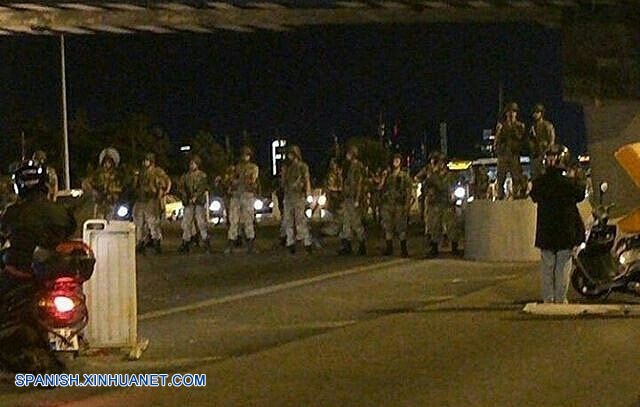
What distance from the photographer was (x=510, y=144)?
22.7 metres

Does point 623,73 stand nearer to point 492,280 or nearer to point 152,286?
point 492,280

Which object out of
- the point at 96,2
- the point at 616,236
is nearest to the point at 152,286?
the point at 96,2

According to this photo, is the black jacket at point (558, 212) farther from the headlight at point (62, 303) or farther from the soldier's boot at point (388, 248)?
the soldier's boot at point (388, 248)

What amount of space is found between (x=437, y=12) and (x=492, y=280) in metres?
7.49

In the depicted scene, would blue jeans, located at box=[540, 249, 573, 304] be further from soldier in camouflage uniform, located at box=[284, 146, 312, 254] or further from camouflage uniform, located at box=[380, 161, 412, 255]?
soldier in camouflage uniform, located at box=[284, 146, 312, 254]

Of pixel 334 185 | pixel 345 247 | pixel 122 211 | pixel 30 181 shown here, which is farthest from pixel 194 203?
pixel 30 181

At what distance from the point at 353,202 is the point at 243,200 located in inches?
79.5

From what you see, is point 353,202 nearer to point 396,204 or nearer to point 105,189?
point 396,204

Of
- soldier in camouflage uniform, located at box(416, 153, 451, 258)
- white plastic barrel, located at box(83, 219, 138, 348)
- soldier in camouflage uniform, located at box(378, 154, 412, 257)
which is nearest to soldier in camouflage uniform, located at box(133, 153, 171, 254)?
soldier in camouflage uniform, located at box(378, 154, 412, 257)

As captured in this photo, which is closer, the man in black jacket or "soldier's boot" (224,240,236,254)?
the man in black jacket

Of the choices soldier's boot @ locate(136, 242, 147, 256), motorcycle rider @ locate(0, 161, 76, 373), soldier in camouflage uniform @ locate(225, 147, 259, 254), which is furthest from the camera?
soldier's boot @ locate(136, 242, 147, 256)

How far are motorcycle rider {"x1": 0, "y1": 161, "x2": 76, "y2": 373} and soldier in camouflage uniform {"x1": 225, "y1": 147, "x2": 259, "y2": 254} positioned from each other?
12.9 m

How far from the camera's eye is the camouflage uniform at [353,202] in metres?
23.7

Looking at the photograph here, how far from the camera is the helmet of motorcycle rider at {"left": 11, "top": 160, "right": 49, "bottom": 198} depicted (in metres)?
11.4
